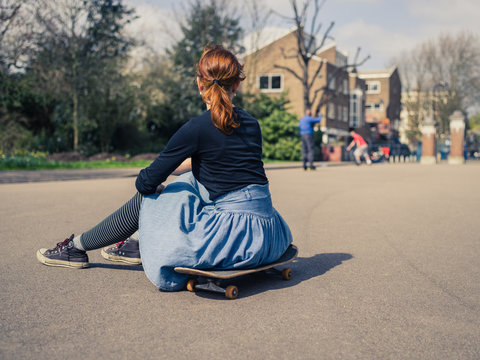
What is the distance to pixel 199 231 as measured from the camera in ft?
11.1

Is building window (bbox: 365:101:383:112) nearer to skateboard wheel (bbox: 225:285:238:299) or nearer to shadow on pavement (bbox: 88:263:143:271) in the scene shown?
shadow on pavement (bbox: 88:263:143:271)

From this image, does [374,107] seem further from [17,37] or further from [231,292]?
[231,292]

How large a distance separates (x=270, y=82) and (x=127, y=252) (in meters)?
42.3

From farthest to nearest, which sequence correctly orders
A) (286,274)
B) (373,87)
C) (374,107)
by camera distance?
(374,107), (373,87), (286,274)

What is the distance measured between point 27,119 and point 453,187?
67.6 feet

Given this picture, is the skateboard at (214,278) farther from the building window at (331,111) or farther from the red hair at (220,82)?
the building window at (331,111)

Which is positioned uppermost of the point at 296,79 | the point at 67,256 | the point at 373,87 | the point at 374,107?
the point at 373,87

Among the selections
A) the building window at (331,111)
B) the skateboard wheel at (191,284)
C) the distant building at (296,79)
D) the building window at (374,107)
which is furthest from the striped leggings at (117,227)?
the building window at (374,107)

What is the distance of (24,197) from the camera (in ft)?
31.9

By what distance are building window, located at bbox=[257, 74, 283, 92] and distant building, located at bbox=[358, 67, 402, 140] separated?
2387 cm

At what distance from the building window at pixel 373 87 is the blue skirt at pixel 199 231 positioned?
67.1 m

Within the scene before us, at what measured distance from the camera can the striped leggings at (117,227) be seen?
3773mm

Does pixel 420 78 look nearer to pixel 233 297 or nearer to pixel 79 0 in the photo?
pixel 79 0

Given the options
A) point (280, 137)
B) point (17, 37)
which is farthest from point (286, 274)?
point (280, 137)
